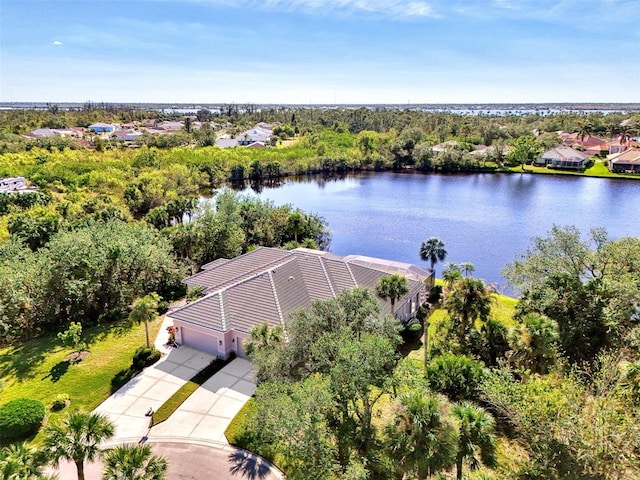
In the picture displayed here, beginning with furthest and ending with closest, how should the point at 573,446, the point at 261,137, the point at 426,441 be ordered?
the point at 261,137 → the point at 573,446 → the point at 426,441

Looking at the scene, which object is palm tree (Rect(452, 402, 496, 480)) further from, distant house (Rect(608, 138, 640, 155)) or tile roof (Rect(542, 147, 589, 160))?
distant house (Rect(608, 138, 640, 155))

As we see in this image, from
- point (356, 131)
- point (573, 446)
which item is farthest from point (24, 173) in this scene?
point (356, 131)

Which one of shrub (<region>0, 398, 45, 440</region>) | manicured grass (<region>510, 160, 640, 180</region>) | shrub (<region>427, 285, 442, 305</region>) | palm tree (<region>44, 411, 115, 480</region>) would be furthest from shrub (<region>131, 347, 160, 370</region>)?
manicured grass (<region>510, 160, 640, 180</region>)

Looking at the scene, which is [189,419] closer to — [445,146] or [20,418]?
[20,418]

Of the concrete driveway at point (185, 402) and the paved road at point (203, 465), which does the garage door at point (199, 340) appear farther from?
the paved road at point (203, 465)

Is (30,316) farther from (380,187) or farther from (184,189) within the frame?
(380,187)

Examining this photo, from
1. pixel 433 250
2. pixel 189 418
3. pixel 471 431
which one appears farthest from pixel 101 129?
pixel 471 431
